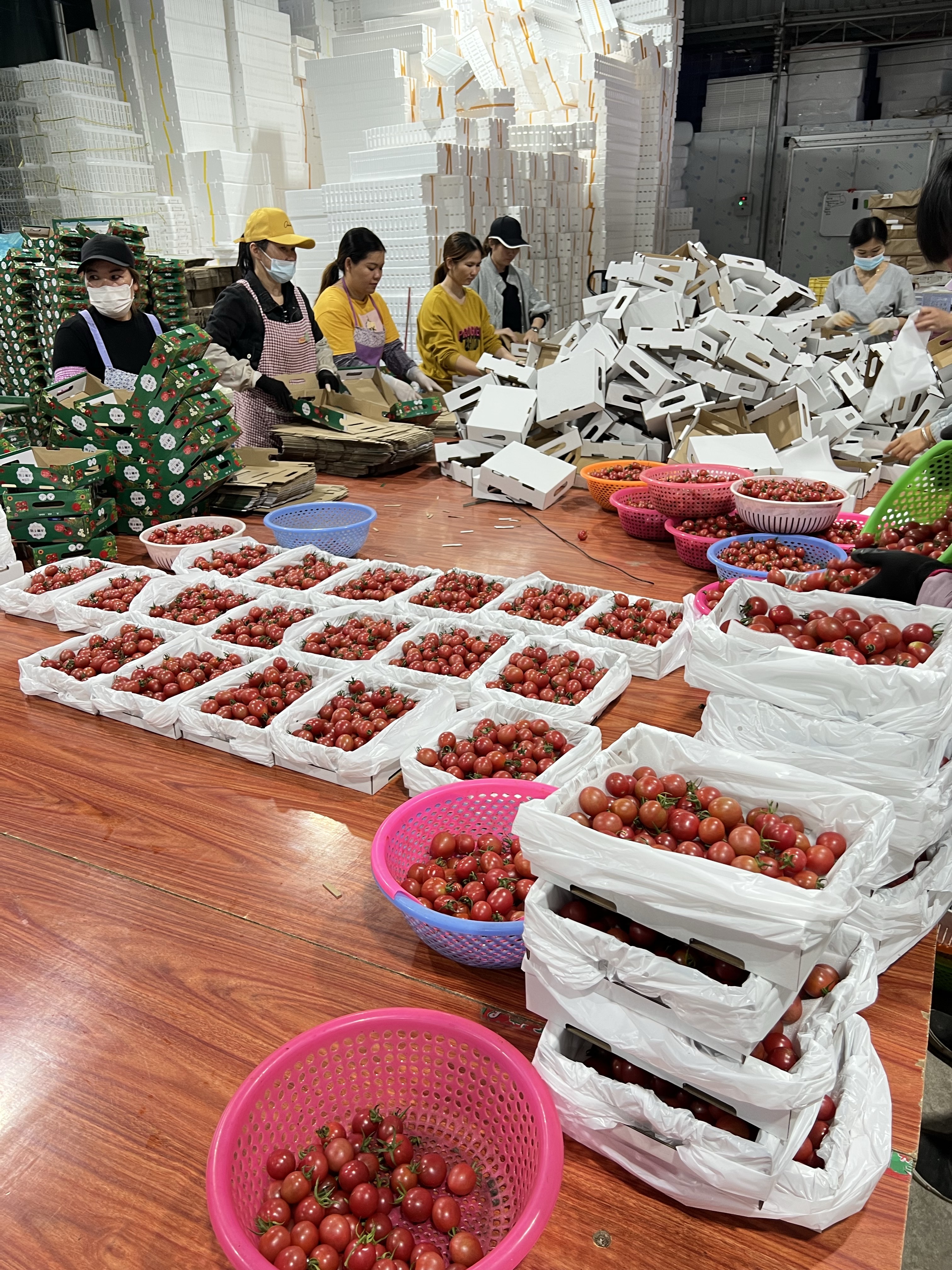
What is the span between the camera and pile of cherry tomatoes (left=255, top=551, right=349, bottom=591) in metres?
3.36

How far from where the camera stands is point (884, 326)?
23.5 ft

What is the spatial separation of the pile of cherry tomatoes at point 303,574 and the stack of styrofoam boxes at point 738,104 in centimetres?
1548

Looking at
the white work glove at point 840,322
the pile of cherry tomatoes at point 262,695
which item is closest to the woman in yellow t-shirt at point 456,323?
the white work glove at point 840,322

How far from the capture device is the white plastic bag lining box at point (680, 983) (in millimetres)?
1134

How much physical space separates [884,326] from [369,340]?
14.3 ft

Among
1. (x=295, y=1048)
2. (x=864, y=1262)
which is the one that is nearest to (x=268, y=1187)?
(x=295, y=1048)

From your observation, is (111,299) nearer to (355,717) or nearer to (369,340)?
(369,340)

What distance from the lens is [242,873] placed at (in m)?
2.02

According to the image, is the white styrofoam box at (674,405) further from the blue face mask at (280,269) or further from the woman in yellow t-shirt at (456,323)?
the blue face mask at (280,269)

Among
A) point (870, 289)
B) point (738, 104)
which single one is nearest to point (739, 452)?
point (870, 289)

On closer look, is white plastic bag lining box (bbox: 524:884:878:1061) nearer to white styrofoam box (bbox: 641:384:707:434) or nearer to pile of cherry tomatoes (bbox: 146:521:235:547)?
pile of cherry tomatoes (bbox: 146:521:235:547)

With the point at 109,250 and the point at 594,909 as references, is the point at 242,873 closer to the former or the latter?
Answer: the point at 594,909

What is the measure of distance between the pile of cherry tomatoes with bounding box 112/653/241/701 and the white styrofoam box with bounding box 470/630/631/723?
2.74ft

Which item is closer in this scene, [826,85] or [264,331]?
[264,331]
